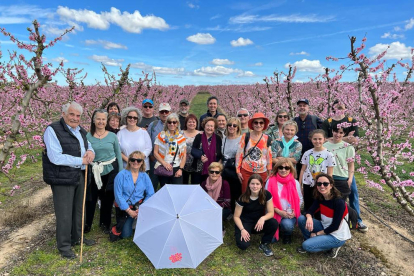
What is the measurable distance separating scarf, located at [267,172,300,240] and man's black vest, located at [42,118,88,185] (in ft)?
10.1

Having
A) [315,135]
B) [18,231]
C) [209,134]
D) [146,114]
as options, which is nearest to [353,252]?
[315,135]

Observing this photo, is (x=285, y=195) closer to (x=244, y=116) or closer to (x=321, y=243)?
(x=321, y=243)

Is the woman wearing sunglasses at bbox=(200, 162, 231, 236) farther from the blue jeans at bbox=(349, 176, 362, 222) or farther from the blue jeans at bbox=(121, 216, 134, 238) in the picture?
the blue jeans at bbox=(349, 176, 362, 222)

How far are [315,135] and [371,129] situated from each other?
0.81m

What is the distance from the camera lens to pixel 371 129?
3744 millimetres

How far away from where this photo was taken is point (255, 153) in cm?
449

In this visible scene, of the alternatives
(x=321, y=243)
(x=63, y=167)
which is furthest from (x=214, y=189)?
(x=63, y=167)

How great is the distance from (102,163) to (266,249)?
119 inches

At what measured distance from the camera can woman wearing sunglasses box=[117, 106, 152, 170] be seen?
4.66 metres

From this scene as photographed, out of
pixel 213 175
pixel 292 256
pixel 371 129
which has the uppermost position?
pixel 371 129

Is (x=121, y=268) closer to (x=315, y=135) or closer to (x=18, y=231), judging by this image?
(x=18, y=231)

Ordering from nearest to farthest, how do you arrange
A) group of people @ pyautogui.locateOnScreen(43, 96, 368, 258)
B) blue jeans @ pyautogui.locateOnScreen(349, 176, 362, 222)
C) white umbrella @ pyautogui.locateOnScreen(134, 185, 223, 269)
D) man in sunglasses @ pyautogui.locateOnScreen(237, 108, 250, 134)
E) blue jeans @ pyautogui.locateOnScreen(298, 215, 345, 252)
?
white umbrella @ pyautogui.locateOnScreen(134, 185, 223, 269) < group of people @ pyautogui.locateOnScreen(43, 96, 368, 258) < blue jeans @ pyautogui.locateOnScreen(298, 215, 345, 252) < blue jeans @ pyautogui.locateOnScreen(349, 176, 362, 222) < man in sunglasses @ pyautogui.locateOnScreen(237, 108, 250, 134)

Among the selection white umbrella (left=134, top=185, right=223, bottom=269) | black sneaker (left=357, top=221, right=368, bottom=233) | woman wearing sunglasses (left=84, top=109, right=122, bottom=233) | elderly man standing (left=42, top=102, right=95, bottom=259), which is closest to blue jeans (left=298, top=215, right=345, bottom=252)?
black sneaker (left=357, top=221, right=368, bottom=233)

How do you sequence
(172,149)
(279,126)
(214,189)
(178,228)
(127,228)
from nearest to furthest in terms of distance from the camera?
(178,228) < (127,228) < (214,189) < (172,149) < (279,126)
